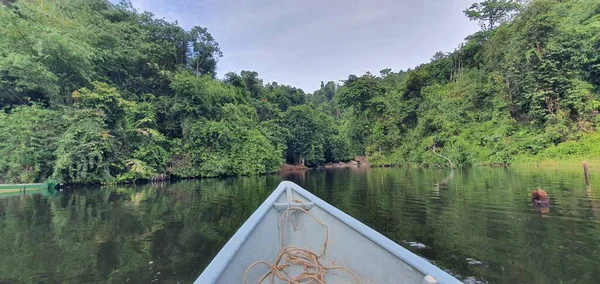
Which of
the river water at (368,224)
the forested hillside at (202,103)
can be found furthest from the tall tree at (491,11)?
the river water at (368,224)

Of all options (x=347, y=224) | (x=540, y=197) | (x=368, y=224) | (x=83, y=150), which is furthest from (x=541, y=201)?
(x=83, y=150)

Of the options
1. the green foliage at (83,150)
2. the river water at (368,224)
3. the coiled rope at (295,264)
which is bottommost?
the river water at (368,224)

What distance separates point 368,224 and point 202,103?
18.5 meters

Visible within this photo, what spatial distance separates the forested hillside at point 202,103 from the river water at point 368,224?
871cm

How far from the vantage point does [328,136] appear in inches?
1426

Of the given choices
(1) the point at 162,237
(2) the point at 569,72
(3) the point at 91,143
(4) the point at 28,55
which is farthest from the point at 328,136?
(1) the point at 162,237

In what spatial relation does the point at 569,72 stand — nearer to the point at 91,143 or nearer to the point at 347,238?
the point at 347,238

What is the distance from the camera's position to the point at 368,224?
20.0ft

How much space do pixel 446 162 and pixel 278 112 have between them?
17032mm

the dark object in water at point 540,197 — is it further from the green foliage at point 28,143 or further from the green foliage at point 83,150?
the green foliage at point 28,143

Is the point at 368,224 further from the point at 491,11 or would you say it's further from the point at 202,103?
the point at 491,11

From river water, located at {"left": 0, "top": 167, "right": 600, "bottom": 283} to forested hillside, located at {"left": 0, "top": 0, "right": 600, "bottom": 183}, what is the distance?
871cm

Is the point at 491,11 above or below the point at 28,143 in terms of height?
above

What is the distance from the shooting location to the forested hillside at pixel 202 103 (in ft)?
49.9
